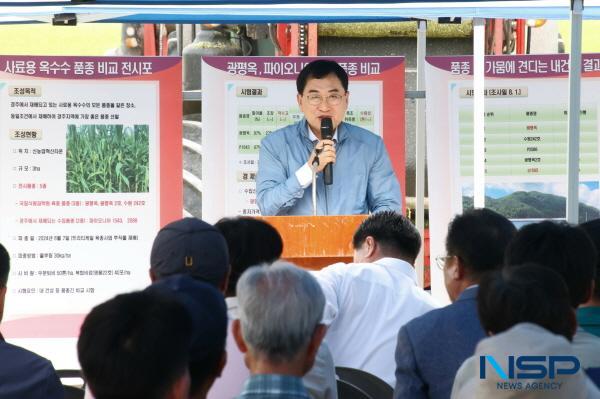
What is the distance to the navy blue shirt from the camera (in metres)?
2.99

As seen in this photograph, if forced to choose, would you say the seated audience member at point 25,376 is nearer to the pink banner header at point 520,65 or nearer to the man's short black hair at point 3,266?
the man's short black hair at point 3,266

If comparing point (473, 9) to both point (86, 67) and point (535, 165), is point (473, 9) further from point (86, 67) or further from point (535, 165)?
point (86, 67)

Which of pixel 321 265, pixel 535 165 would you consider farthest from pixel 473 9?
pixel 535 165

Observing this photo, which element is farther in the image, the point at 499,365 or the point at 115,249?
the point at 115,249

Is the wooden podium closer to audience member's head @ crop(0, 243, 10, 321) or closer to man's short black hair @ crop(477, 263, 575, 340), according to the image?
audience member's head @ crop(0, 243, 10, 321)

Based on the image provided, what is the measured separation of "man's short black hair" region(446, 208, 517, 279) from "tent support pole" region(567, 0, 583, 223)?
6.09 ft

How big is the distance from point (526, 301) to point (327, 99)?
4.32m

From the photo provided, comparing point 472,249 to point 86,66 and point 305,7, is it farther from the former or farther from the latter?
point 86,66

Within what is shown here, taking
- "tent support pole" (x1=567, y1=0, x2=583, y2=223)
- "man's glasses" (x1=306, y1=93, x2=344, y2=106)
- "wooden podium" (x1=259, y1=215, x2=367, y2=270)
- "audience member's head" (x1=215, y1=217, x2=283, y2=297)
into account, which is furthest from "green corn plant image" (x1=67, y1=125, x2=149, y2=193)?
"audience member's head" (x1=215, y1=217, x2=283, y2=297)

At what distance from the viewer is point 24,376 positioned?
3020 mm

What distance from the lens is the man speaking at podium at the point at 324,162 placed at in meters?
6.41

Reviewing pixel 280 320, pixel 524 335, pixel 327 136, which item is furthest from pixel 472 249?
pixel 327 136

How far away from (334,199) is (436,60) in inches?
44.5

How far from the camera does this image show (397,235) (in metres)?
4.30
